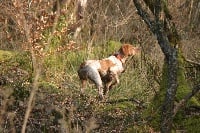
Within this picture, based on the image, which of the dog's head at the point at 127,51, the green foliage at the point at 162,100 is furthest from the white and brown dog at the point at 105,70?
the green foliage at the point at 162,100

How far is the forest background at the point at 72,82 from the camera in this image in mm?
5828

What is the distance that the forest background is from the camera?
5.83 metres

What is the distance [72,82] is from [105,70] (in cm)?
72

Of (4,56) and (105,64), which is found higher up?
(4,56)

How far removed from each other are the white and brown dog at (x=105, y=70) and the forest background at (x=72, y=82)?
7.8 inches

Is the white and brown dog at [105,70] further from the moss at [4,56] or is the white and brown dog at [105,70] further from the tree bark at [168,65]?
the tree bark at [168,65]

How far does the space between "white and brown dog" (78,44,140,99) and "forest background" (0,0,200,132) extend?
0.20m

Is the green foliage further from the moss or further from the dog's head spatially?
the moss

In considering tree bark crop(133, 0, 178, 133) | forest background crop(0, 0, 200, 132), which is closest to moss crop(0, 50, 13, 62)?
forest background crop(0, 0, 200, 132)

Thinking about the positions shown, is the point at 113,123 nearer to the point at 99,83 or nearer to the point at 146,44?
the point at 99,83

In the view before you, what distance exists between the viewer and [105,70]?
10.2m

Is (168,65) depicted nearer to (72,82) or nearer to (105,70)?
(105,70)

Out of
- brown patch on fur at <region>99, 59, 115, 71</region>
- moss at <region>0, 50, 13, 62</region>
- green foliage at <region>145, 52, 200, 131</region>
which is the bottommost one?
green foliage at <region>145, 52, 200, 131</region>

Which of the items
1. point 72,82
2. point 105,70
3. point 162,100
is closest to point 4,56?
point 72,82
